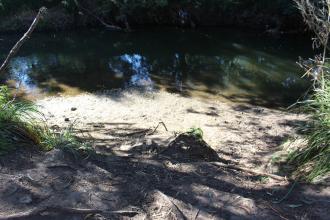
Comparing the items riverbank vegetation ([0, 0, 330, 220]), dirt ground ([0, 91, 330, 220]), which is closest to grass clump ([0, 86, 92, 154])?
riverbank vegetation ([0, 0, 330, 220])

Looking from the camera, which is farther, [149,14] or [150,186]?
[149,14]

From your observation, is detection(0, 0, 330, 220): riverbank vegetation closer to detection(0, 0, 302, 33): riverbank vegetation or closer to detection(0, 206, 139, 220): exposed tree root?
detection(0, 206, 139, 220): exposed tree root

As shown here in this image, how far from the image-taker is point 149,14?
17.5 meters

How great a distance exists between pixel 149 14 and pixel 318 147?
530 inches

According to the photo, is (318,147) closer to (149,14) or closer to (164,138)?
(164,138)

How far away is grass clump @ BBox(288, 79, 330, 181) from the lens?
4.47 m

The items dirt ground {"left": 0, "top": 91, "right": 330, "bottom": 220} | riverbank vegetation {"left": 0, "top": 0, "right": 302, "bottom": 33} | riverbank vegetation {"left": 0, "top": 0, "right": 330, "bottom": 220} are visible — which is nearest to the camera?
dirt ground {"left": 0, "top": 91, "right": 330, "bottom": 220}

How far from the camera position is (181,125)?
7992 millimetres

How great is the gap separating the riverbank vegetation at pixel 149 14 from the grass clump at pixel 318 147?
1140cm

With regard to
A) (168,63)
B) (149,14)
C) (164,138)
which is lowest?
(164,138)

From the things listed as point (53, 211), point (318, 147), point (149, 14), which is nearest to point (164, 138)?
point (318, 147)

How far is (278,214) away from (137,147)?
2.16 metres

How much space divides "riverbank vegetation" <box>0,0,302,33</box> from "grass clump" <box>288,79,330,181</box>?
11.4m

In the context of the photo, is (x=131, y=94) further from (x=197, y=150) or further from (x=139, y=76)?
(x=197, y=150)
